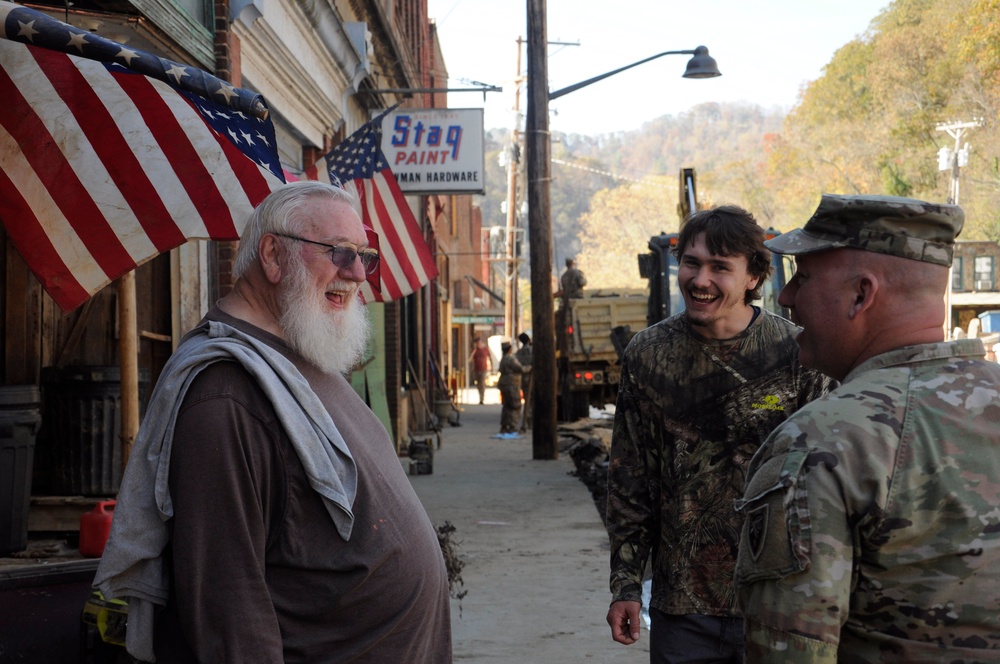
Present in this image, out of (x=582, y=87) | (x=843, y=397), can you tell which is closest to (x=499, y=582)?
(x=843, y=397)

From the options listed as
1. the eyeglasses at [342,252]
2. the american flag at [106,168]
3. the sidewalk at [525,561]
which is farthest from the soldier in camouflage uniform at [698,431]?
the sidewalk at [525,561]

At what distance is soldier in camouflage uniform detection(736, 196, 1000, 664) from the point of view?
6.46ft

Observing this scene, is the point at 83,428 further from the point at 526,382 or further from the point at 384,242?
the point at 526,382

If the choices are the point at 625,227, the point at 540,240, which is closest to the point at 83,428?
the point at 540,240

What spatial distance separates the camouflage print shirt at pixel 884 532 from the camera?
196 centimetres

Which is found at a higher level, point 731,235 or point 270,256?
point 731,235

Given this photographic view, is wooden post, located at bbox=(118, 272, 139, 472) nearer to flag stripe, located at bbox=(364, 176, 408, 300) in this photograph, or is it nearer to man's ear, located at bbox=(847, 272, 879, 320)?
man's ear, located at bbox=(847, 272, 879, 320)

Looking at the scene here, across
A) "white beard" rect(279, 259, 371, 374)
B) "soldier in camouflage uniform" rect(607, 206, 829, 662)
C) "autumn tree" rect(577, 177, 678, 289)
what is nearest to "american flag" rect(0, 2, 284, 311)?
"white beard" rect(279, 259, 371, 374)

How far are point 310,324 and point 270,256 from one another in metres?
0.21

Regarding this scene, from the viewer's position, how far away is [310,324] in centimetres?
291

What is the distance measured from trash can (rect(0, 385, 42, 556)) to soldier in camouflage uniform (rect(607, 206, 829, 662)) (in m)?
3.44

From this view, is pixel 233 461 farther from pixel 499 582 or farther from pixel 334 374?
pixel 499 582

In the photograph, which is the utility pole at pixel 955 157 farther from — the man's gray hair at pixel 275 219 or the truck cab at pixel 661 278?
the man's gray hair at pixel 275 219

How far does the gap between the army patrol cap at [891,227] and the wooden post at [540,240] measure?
14.5 metres
